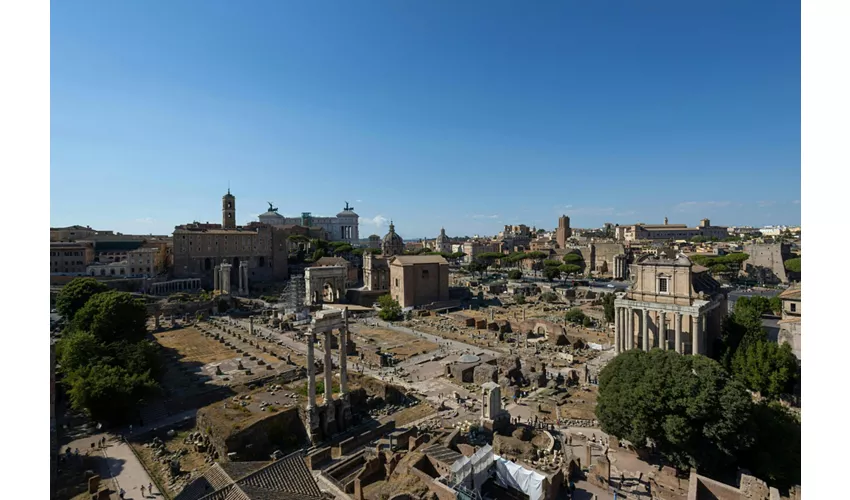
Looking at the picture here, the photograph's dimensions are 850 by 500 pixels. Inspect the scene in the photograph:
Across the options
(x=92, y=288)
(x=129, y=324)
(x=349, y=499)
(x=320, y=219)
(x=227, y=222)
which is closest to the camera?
(x=349, y=499)

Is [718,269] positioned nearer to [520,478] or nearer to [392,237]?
[392,237]

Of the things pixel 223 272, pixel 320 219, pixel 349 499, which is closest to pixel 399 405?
pixel 349 499

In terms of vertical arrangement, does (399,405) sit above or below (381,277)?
below

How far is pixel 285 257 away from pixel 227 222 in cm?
1441

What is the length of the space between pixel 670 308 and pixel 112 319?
33.7 m

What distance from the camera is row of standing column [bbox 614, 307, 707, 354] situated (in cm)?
2347

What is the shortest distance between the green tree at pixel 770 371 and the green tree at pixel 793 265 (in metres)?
46.0

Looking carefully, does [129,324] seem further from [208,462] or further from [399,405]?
[399,405]

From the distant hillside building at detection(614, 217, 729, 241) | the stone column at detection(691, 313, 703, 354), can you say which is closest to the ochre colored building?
the stone column at detection(691, 313, 703, 354)

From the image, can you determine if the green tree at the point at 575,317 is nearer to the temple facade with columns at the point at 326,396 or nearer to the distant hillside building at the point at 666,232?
the temple facade with columns at the point at 326,396

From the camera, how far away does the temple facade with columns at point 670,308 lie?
23.8 metres

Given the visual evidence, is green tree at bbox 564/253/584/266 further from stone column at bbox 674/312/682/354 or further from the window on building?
stone column at bbox 674/312/682/354

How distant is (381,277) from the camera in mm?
55875

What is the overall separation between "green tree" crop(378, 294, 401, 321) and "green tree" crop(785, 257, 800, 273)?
170 feet
